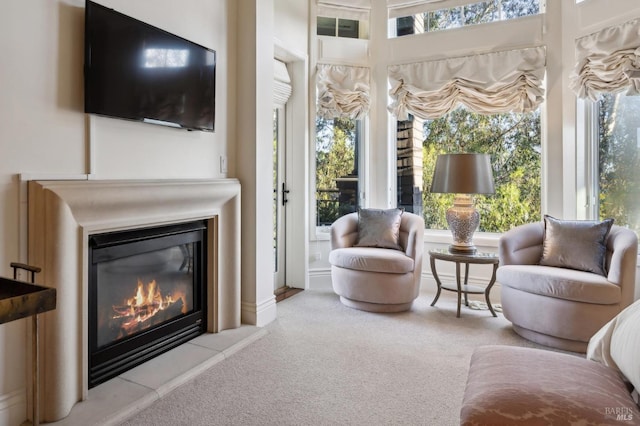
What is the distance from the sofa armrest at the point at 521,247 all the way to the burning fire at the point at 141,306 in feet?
8.32

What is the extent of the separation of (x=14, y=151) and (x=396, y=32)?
3.99 metres

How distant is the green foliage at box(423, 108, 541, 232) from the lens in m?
4.13

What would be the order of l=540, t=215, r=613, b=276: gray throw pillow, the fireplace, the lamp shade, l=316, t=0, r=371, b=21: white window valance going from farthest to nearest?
l=316, t=0, r=371, b=21: white window valance < the lamp shade < l=540, t=215, r=613, b=276: gray throw pillow < the fireplace

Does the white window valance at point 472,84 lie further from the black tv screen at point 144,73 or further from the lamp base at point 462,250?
the black tv screen at point 144,73

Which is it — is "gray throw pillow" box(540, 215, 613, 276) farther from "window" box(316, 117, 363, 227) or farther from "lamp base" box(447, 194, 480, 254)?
"window" box(316, 117, 363, 227)

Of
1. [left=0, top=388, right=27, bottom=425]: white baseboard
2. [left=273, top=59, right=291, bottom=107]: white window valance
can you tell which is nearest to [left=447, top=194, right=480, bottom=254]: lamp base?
[left=273, top=59, right=291, bottom=107]: white window valance

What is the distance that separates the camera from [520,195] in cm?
419

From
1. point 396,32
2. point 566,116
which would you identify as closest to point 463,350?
point 566,116

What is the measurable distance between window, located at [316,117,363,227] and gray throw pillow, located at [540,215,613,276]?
2.09m

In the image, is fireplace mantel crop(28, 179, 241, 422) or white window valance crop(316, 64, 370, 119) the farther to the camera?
white window valance crop(316, 64, 370, 119)

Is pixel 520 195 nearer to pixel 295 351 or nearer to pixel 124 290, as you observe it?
pixel 295 351

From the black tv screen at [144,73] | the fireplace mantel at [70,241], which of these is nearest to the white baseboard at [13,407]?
the fireplace mantel at [70,241]

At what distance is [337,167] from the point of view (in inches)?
183

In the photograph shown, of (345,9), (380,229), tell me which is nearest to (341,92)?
(345,9)
